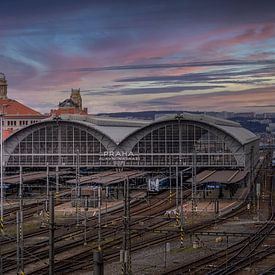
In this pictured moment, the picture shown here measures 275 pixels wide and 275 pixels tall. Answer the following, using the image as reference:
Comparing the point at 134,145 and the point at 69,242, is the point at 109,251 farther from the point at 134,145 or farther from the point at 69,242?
the point at 134,145

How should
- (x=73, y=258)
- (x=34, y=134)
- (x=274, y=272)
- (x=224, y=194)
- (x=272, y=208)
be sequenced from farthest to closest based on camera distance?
(x=34, y=134)
(x=224, y=194)
(x=272, y=208)
(x=73, y=258)
(x=274, y=272)

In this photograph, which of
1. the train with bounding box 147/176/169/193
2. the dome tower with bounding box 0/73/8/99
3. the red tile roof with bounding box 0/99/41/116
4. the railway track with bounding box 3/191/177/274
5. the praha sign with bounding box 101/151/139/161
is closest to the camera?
the railway track with bounding box 3/191/177/274

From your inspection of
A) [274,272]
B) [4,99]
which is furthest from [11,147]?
[4,99]

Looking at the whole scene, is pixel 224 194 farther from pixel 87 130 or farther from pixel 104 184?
pixel 87 130

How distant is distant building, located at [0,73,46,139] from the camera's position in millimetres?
82500

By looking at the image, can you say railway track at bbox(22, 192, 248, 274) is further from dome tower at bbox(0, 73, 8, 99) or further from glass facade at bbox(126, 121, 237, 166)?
dome tower at bbox(0, 73, 8, 99)

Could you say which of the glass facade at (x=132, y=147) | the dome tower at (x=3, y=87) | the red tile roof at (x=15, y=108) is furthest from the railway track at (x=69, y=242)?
the dome tower at (x=3, y=87)

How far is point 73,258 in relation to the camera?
21.7 metres

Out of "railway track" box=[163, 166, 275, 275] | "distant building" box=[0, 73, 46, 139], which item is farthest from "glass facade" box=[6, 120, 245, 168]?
"distant building" box=[0, 73, 46, 139]

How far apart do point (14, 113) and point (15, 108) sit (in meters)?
2.40

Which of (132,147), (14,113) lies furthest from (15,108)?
(132,147)

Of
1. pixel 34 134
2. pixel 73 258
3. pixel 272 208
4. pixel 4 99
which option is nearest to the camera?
pixel 73 258

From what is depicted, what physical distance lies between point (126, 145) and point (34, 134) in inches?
303

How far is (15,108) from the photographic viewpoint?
9050 centimetres
